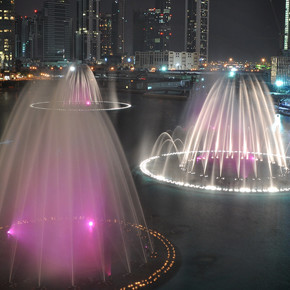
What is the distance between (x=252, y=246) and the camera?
8156 mm

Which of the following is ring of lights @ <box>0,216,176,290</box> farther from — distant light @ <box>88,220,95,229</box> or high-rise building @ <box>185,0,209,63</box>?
high-rise building @ <box>185,0,209,63</box>

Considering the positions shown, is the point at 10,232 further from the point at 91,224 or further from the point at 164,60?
the point at 164,60

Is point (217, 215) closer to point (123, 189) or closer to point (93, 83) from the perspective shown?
point (123, 189)

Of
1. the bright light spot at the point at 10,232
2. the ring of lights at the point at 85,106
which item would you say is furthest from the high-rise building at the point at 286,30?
the bright light spot at the point at 10,232

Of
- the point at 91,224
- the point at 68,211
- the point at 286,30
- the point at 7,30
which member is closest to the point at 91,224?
the point at 91,224

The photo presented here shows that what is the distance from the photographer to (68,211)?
986 centimetres

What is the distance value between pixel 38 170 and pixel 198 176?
456 centimetres

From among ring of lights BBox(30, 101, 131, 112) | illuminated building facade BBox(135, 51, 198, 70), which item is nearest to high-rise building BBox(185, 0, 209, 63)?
illuminated building facade BBox(135, 51, 198, 70)

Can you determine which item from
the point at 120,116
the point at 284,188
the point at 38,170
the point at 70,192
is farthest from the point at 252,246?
the point at 120,116

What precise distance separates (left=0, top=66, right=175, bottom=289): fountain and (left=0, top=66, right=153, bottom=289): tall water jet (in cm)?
2

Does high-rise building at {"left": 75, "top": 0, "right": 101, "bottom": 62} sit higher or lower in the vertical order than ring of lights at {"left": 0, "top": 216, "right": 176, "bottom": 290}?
higher

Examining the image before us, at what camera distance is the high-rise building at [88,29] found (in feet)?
539

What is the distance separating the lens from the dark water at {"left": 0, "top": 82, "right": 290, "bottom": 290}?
6.93 metres

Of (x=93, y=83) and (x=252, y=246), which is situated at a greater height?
(x=93, y=83)
